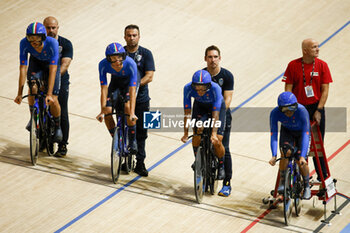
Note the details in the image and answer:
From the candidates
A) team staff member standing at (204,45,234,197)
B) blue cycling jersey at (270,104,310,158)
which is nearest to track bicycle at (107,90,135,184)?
team staff member standing at (204,45,234,197)

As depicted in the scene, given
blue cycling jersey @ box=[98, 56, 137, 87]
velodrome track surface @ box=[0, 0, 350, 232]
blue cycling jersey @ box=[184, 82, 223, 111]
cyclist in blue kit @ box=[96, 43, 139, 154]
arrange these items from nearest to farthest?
blue cycling jersey @ box=[184, 82, 223, 111]
velodrome track surface @ box=[0, 0, 350, 232]
cyclist in blue kit @ box=[96, 43, 139, 154]
blue cycling jersey @ box=[98, 56, 137, 87]

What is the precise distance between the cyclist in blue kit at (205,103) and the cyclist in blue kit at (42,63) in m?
1.55

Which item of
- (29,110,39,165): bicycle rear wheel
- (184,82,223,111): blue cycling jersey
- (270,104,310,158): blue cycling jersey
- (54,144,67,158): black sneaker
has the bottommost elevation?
(54,144,67,158): black sneaker

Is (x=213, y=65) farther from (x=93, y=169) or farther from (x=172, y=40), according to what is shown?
(x=172, y=40)

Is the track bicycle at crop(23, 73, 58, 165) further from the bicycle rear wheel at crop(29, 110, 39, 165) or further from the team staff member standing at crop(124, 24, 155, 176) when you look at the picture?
the team staff member standing at crop(124, 24, 155, 176)

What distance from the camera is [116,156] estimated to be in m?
7.47

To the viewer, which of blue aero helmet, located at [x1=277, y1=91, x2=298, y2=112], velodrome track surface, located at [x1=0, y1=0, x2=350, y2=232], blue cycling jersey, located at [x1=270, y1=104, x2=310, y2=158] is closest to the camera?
blue aero helmet, located at [x1=277, y1=91, x2=298, y2=112]

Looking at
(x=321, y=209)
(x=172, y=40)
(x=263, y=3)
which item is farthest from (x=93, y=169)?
(x=263, y=3)

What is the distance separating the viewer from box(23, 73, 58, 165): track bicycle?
767 centimetres

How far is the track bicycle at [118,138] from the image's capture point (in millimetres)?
7348

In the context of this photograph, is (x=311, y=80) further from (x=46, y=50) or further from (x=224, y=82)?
(x=46, y=50)

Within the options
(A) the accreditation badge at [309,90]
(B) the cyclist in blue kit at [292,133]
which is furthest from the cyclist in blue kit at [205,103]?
(A) the accreditation badge at [309,90]

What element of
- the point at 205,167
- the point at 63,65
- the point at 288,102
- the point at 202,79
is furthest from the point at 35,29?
the point at 288,102

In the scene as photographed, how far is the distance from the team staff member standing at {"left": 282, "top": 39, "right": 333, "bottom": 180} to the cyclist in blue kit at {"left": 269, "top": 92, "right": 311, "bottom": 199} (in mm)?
593
